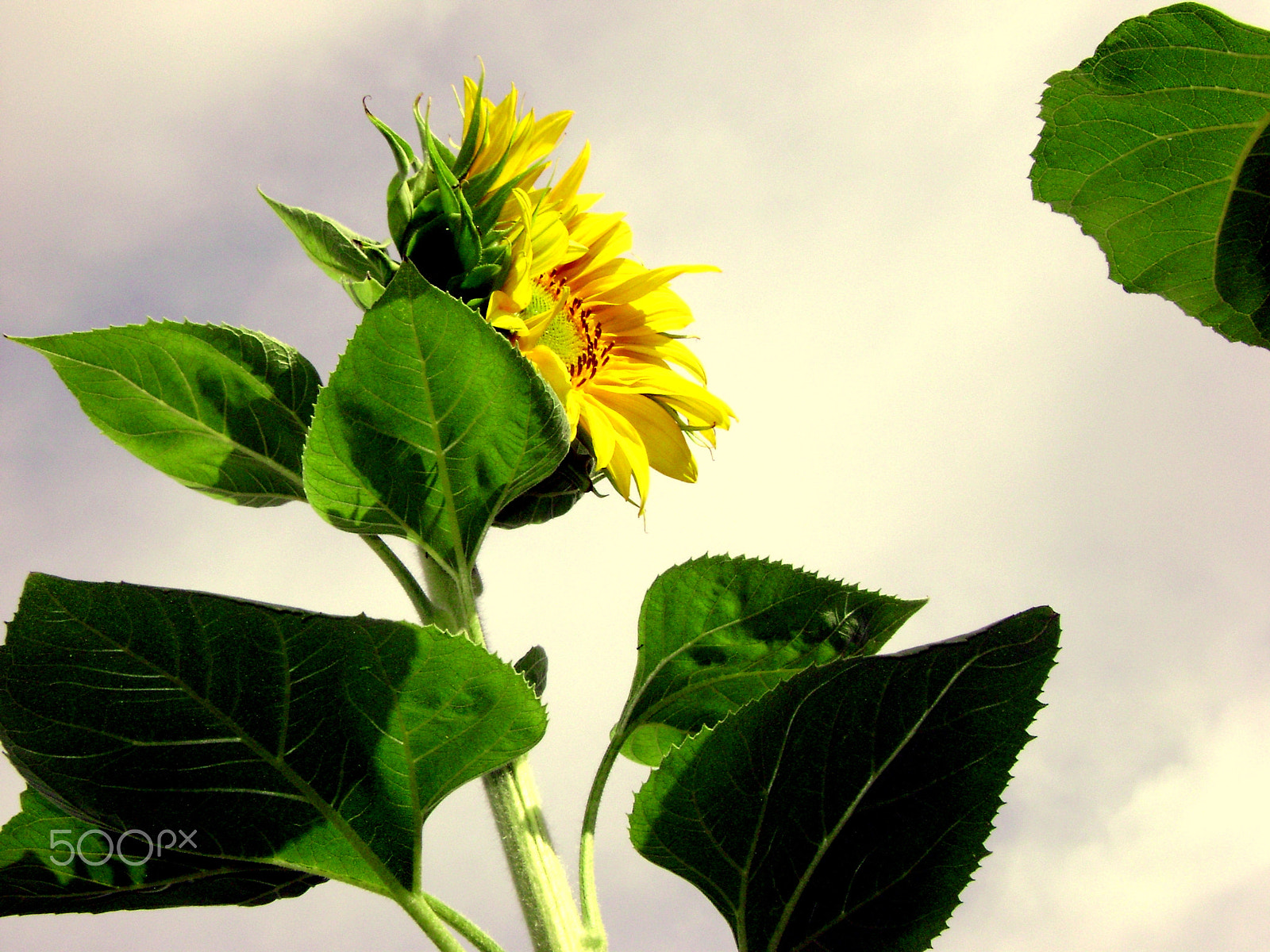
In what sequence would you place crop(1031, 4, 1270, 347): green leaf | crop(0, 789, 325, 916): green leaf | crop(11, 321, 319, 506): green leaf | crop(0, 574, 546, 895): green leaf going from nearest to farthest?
crop(0, 574, 546, 895): green leaf < crop(0, 789, 325, 916): green leaf < crop(11, 321, 319, 506): green leaf < crop(1031, 4, 1270, 347): green leaf

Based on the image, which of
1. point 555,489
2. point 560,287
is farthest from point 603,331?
point 555,489

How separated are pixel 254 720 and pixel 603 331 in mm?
680

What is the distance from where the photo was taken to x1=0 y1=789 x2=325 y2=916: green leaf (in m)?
1.06

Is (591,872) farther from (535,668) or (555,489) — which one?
(555,489)

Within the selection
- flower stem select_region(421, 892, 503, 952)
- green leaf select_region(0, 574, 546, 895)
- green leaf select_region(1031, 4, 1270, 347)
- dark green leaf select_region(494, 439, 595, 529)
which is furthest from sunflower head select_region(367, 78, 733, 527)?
green leaf select_region(1031, 4, 1270, 347)

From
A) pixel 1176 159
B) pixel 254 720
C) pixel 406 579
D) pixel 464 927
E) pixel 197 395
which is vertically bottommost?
pixel 464 927

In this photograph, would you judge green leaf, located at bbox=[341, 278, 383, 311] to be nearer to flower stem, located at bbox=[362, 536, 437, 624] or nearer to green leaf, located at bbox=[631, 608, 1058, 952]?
flower stem, located at bbox=[362, 536, 437, 624]

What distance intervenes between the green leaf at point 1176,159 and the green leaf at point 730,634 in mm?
808

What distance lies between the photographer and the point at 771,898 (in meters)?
1.13

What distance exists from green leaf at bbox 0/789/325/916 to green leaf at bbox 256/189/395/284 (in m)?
0.63

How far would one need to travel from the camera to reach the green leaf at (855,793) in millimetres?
1038

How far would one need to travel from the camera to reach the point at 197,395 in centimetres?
119

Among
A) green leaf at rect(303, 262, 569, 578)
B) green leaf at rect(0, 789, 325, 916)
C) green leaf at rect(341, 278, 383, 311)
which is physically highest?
green leaf at rect(341, 278, 383, 311)

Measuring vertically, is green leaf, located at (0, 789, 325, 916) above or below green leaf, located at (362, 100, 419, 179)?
below
